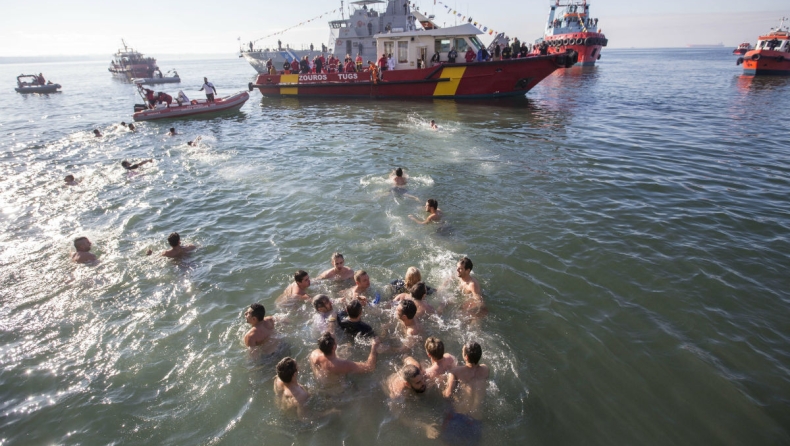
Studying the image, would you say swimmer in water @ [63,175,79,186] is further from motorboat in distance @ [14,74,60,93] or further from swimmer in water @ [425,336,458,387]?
motorboat in distance @ [14,74,60,93]

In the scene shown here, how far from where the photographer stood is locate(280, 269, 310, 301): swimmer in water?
A: 6133mm

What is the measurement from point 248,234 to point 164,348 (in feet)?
11.4

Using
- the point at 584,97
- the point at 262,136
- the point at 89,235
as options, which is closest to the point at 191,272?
the point at 89,235

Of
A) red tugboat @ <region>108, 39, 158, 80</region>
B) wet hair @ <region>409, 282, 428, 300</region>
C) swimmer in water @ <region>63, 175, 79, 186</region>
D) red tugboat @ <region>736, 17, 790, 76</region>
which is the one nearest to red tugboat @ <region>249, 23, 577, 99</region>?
swimmer in water @ <region>63, 175, 79, 186</region>

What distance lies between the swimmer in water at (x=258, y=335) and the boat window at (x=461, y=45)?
21194 mm

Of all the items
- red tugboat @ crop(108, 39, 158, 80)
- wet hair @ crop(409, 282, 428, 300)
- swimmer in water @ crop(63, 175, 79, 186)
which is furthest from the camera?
red tugboat @ crop(108, 39, 158, 80)

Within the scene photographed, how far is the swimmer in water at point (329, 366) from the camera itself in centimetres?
469

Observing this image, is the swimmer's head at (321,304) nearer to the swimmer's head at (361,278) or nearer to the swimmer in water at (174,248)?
the swimmer's head at (361,278)

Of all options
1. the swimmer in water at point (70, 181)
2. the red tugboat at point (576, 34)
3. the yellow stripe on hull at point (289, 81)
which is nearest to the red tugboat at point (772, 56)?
the red tugboat at point (576, 34)

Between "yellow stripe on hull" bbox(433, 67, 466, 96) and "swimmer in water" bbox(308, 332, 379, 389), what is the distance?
67.4 feet

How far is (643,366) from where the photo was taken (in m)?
4.91

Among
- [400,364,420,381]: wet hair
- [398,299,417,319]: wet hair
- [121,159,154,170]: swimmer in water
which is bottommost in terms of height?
[400,364,420,381]: wet hair

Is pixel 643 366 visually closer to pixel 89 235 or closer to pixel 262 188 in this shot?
pixel 262 188

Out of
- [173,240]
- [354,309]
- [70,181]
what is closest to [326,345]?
[354,309]
